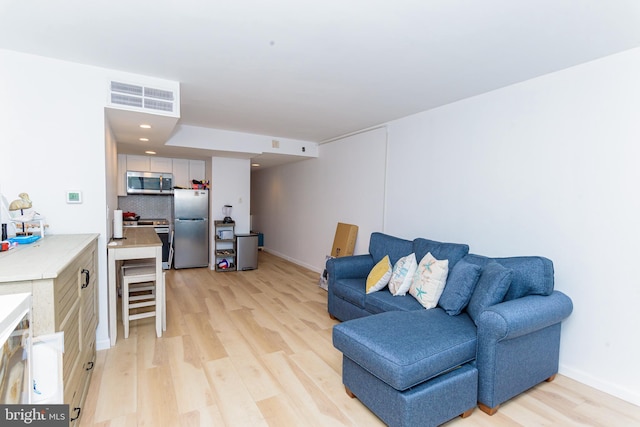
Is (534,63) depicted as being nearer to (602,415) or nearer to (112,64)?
(602,415)

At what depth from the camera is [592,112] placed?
2.30m

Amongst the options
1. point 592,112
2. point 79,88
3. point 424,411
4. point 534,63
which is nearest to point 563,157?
point 592,112

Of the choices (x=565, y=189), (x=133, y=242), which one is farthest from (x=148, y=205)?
(x=565, y=189)

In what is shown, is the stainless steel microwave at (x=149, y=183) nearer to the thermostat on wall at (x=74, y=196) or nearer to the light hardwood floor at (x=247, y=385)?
the light hardwood floor at (x=247, y=385)

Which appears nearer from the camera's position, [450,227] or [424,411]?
[424,411]

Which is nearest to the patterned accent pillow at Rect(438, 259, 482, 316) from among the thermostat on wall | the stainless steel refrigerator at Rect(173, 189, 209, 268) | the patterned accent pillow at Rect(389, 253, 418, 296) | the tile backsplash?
the patterned accent pillow at Rect(389, 253, 418, 296)

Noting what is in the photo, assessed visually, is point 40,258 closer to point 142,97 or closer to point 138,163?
point 142,97

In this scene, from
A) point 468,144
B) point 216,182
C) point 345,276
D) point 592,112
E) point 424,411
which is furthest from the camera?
point 216,182

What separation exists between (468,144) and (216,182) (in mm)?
4244

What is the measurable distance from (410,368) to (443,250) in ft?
4.80

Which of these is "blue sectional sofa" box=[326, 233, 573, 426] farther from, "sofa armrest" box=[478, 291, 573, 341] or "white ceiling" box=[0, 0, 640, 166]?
"white ceiling" box=[0, 0, 640, 166]

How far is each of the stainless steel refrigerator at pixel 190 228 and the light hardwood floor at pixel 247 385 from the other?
7.16ft

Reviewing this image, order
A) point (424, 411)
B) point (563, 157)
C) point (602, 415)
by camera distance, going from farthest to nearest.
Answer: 1. point (563, 157)
2. point (602, 415)
3. point (424, 411)

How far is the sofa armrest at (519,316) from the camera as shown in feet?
6.15
